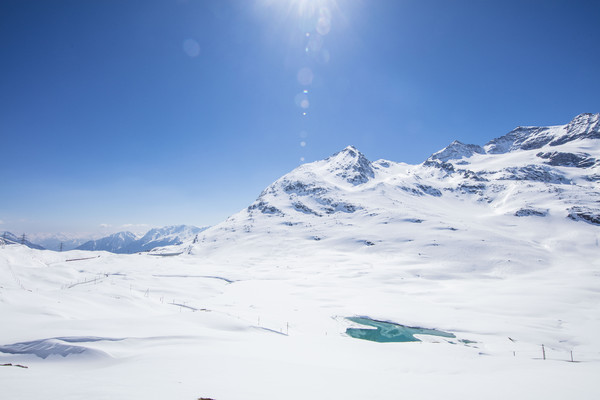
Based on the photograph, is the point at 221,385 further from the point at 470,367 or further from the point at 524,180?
the point at 524,180

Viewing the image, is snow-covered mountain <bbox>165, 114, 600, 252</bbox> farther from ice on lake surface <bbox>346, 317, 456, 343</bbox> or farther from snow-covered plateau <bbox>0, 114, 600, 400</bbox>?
ice on lake surface <bbox>346, 317, 456, 343</bbox>

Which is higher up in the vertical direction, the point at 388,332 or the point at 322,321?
the point at 322,321

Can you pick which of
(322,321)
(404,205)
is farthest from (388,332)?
(404,205)

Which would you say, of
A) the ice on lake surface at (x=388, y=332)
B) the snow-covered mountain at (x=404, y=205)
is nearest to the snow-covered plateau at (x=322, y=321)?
the ice on lake surface at (x=388, y=332)

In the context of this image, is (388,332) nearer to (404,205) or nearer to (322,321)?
(322,321)

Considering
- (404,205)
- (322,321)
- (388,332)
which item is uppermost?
(404,205)

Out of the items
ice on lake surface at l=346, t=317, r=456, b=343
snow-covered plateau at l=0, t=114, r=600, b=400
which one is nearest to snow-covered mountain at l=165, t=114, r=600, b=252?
snow-covered plateau at l=0, t=114, r=600, b=400
